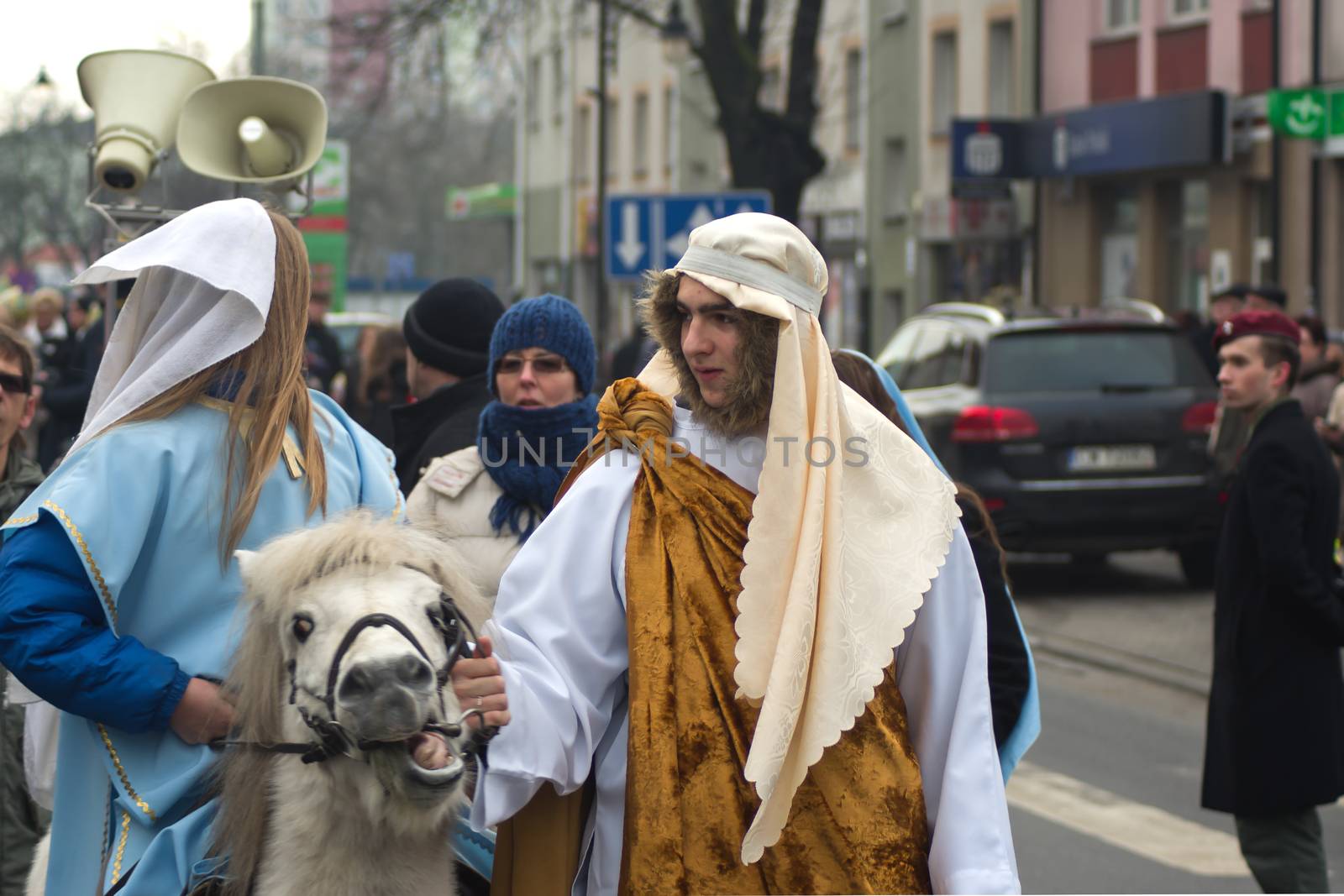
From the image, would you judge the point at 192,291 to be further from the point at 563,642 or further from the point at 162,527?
the point at 563,642

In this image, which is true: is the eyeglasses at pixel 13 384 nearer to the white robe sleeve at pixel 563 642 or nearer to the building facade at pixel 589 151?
the white robe sleeve at pixel 563 642

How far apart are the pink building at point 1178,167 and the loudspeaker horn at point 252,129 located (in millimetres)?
16556

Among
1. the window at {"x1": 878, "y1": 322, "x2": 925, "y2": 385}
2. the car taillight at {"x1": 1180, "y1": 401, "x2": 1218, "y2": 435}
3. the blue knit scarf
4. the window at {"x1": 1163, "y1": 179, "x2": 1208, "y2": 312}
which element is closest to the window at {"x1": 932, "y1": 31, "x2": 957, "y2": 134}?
the window at {"x1": 1163, "y1": 179, "x2": 1208, "y2": 312}

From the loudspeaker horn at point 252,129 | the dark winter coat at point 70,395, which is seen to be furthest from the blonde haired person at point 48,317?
the loudspeaker horn at point 252,129

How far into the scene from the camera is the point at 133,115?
242 inches

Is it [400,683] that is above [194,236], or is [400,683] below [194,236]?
below

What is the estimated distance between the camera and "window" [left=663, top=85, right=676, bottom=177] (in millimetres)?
46844

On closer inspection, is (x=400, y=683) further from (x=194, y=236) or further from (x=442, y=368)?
(x=442, y=368)

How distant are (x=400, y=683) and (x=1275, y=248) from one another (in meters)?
19.6

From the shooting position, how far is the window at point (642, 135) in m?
49.6

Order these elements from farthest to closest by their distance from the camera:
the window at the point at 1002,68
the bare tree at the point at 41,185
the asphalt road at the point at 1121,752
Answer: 1. the bare tree at the point at 41,185
2. the window at the point at 1002,68
3. the asphalt road at the point at 1121,752

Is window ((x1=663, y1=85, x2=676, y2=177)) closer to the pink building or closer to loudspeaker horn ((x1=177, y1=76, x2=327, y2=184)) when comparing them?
the pink building

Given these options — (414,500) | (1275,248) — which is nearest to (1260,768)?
(414,500)

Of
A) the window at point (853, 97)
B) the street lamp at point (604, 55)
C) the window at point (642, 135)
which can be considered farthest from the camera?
the window at point (642, 135)
